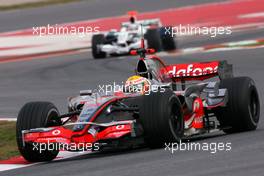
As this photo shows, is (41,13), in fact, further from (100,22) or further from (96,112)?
(96,112)

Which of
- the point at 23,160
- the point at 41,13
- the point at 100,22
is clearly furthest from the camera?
the point at 41,13

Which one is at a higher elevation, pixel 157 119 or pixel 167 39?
pixel 167 39

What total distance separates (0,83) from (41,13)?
19371 mm

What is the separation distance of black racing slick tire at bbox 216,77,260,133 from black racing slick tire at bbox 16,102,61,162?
2647mm

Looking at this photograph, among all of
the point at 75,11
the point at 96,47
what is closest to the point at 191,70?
the point at 96,47

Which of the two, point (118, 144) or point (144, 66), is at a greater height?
point (144, 66)

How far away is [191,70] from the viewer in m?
14.7

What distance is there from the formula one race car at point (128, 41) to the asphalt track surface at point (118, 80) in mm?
567

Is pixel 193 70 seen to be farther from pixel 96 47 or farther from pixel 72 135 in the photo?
pixel 96 47

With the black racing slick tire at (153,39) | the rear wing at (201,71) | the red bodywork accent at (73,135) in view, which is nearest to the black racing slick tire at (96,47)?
the black racing slick tire at (153,39)

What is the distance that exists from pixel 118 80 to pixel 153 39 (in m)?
6.75

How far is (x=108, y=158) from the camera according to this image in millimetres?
11766

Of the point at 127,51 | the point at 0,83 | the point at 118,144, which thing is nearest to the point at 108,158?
the point at 118,144

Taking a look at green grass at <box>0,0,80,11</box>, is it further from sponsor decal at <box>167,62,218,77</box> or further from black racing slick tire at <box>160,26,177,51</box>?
sponsor decal at <box>167,62,218,77</box>
